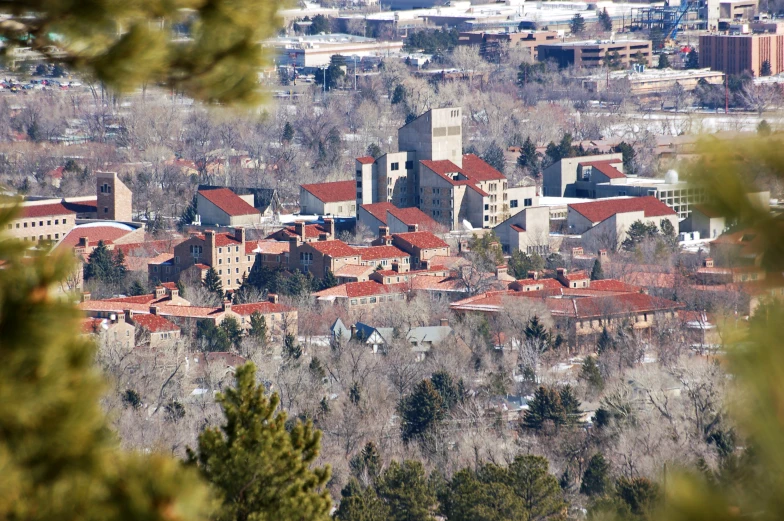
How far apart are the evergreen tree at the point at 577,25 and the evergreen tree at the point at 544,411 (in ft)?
212

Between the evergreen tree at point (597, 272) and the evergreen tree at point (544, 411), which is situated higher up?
the evergreen tree at point (544, 411)

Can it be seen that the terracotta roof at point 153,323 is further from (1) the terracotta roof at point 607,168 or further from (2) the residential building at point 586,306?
(1) the terracotta roof at point 607,168

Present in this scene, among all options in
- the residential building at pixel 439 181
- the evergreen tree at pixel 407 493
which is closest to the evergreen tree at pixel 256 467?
the evergreen tree at pixel 407 493

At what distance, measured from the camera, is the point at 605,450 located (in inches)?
755

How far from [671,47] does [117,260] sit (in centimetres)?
4947

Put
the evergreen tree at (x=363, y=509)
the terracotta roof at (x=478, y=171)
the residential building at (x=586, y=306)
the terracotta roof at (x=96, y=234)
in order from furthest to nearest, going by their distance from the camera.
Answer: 1. the terracotta roof at (x=478, y=171)
2. the terracotta roof at (x=96, y=234)
3. the residential building at (x=586, y=306)
4. the evergreen tree at (x=363, y=509)

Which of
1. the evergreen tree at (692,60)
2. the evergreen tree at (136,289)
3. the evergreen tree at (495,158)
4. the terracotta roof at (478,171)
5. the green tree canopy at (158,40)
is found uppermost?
the green tree canopy at (158,40)

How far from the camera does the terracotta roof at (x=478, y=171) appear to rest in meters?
42.6

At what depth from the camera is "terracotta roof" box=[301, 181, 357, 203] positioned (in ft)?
143

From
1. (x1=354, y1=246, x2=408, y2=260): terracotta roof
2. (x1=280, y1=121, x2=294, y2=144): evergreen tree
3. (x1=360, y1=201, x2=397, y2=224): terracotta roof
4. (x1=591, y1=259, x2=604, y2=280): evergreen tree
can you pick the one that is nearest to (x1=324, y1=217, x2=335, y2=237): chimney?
(x1=360, y1=201, x2=397, y2=224): terracotta roof

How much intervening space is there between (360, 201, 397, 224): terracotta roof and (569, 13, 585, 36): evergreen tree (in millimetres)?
44018

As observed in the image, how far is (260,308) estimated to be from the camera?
2925cm

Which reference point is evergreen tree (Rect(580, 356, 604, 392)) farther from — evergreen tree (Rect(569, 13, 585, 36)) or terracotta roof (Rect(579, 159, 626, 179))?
evergreen tree (Rect(569, 13, 585, 36))

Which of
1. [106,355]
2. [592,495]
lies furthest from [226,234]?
[592,495]
